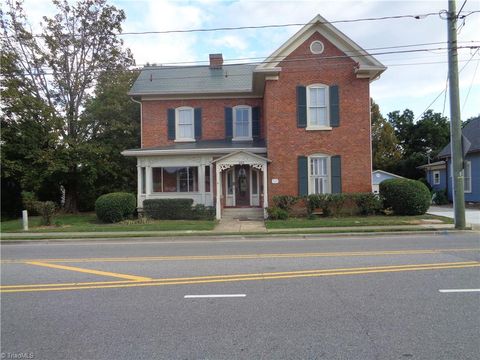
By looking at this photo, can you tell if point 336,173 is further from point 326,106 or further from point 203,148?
point 203,148

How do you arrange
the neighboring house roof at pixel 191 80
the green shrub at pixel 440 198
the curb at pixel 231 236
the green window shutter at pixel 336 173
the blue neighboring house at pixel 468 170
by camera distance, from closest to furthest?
the curb at pixel 231 236, the green window shutter at pixel 336 173, the neighboring house roof at pixel 191 80, the blue neighboring house at pixel 468 170, the green shrub at pixel 440 198

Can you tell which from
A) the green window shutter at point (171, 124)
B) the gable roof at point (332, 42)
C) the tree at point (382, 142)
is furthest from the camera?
the tree at point (382, 142)

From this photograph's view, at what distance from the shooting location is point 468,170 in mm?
27516

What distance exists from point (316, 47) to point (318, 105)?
9.40 ft

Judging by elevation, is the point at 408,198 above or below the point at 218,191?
below

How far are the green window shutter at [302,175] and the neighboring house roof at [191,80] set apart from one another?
5.68m

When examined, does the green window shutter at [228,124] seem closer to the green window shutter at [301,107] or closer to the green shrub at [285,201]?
the green window shutter at [301,107]

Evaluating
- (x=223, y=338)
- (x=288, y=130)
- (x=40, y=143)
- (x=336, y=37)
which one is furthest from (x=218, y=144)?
(x=223, y=338)

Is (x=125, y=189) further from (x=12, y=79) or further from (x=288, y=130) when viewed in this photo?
(x=288, y=130)

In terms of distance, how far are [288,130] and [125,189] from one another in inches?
521

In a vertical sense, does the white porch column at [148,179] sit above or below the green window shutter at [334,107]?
below

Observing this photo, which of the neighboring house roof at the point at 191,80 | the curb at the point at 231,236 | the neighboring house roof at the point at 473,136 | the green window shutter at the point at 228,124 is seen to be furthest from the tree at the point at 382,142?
the curb at the point at 231,236

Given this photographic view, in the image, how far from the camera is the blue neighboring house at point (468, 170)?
86.6ft

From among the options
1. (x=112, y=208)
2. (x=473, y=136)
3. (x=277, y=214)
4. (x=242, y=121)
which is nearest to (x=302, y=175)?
(x=277, y=214)
